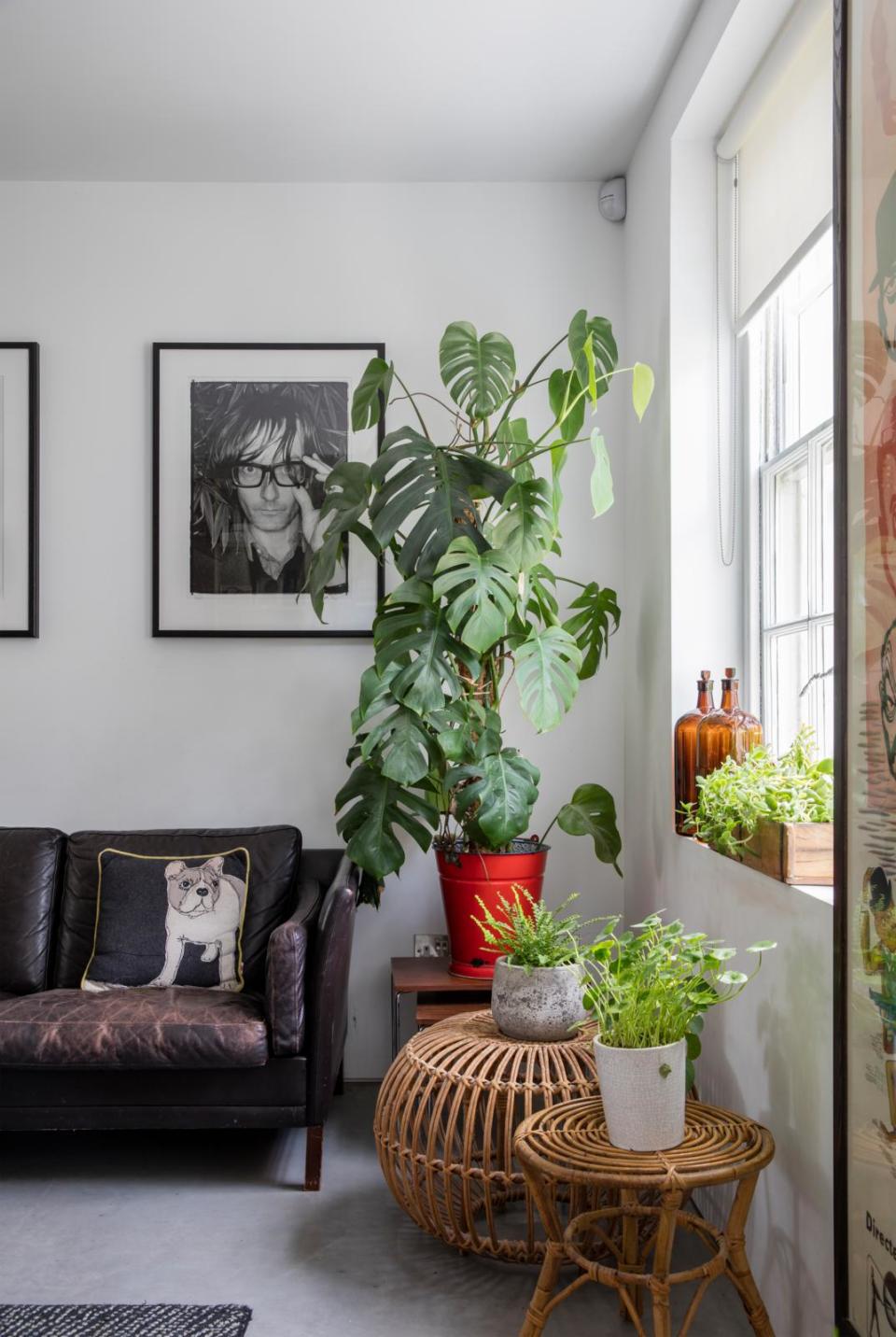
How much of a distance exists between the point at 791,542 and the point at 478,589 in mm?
689

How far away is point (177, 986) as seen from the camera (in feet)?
9.96

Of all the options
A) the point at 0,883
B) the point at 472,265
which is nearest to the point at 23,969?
the point at 0,883

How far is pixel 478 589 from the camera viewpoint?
2.69 m

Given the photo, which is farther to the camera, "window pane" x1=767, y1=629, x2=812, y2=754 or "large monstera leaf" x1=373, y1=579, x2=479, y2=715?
"large monstera leaf" x1=373, y1=579, x2=479, y2=715

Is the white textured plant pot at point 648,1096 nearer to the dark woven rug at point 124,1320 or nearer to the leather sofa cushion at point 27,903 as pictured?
the dark woven rug at point 124,1320

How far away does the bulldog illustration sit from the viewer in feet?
10.1

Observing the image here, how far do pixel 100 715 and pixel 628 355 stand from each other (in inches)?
75.5

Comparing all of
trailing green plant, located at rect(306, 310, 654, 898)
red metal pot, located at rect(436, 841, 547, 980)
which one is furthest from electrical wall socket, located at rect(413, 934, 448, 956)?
trailing green plant, located at rect(306, 310, 654, 898)

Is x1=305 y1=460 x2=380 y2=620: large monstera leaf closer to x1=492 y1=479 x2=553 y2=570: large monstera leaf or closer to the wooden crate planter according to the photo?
x1=492 y1=479 x2=553 y2=570: large monstera leaf

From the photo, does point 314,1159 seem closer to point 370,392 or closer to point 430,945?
point 430,945

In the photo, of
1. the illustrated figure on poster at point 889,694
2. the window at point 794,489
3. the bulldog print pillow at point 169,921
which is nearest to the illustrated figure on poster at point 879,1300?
the illustrated figure on poster at point 889,694

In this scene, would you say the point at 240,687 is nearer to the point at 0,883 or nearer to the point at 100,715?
the point at 100,715

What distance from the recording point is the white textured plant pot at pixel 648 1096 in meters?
1.83

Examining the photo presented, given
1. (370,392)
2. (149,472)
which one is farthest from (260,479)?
(370,392)
